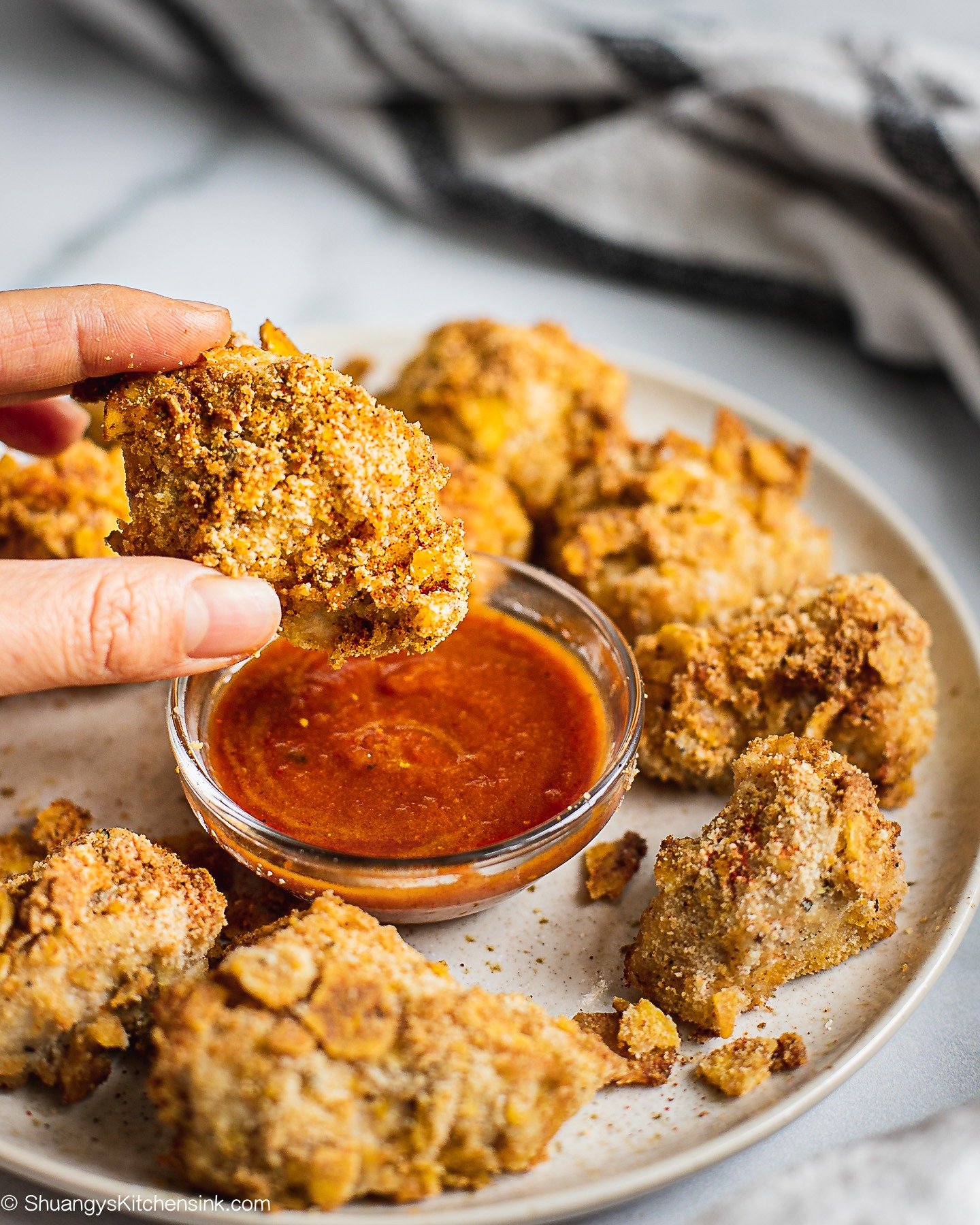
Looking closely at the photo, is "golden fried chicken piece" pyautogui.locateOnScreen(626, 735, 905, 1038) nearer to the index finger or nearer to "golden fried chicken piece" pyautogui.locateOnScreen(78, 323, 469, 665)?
"golden fried chicken piece" pyautogui.locateOnScreen(78, 323, 469, 665)

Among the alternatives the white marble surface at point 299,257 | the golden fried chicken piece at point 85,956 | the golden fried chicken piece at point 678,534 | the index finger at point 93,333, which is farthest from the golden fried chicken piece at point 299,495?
the white marble surface at point 299,257

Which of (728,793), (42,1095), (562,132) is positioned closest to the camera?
(42,1095)

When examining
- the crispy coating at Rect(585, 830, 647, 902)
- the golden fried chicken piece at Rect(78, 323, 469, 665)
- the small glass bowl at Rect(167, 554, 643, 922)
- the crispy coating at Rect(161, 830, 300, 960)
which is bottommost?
the crispy coating at Rect(161, 830, 300, 960)

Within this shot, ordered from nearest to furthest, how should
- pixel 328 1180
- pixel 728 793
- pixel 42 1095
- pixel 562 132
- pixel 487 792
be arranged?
pixel 328 1180 < pixel 42 1095 < pixel 487 792 < pixel 728 793 < pixel 562 132

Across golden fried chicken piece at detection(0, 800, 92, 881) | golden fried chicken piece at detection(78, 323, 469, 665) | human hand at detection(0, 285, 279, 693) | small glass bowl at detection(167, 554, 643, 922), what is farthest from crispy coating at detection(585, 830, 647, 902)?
golden fried chicken piece at detection(0, 800, 92, 881)

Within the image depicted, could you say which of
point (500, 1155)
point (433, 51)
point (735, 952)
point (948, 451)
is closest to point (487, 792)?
point (735, 952)

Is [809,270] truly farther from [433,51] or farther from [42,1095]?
[42,1095]

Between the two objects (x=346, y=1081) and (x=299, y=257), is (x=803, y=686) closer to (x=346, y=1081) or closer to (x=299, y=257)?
(x=346, y=1081)
